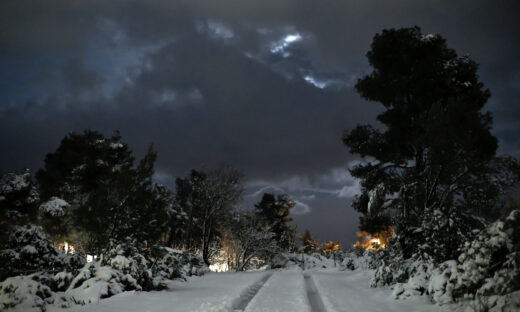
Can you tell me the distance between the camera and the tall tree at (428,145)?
10.9m

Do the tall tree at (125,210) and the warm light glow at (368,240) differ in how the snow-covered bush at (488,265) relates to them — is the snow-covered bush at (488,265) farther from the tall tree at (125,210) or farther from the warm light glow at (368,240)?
the warm light glow at (368,240)

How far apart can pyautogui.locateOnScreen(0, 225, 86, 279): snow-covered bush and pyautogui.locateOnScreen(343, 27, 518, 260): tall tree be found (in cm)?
1197

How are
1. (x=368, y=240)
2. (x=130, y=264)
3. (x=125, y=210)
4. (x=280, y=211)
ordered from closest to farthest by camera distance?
(x=130, y=264)
(x=125, y=210)
(x=368, y=240)
(x=280, y=211)

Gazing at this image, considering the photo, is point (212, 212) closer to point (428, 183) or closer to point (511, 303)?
point (428, 183)

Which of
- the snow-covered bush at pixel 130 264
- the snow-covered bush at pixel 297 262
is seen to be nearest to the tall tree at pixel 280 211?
the snow-covered bush at pixel 297 262

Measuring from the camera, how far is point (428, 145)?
12.0 meters

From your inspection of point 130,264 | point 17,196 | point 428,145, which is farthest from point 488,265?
point 17,196

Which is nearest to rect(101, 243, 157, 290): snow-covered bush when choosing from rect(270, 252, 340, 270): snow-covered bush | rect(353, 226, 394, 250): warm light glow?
rect(270, 252, 340, 270): snow-covered bush

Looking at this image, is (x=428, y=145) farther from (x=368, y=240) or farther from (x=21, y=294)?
(x=368, y=240)

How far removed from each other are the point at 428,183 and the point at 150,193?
12434 mm

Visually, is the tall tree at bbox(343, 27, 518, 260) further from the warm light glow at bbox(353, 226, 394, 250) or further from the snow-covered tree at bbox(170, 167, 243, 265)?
the warm light glow at bbox(353, 226, 394, 250)

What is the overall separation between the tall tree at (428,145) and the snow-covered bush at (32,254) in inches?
471

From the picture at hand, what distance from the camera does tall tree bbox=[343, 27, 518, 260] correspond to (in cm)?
1091

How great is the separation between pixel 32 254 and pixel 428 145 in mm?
15115
